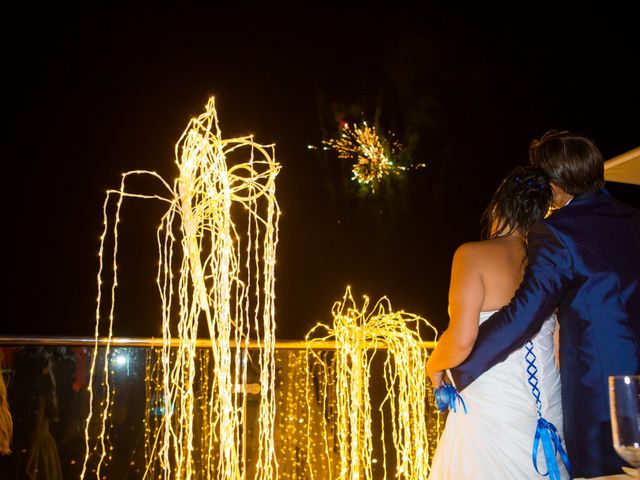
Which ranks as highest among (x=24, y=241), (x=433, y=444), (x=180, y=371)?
(x=24, y=241)

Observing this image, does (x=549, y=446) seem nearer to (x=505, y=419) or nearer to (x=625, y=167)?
(x=505, y=419)

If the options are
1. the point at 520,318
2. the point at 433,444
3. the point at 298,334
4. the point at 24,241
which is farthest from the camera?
the point at 298,334

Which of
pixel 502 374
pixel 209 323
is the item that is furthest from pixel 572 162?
pixel 209 323

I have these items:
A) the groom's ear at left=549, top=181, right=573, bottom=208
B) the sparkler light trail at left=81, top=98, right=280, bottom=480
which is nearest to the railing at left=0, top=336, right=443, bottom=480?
the sparkler light trail at left=81, top=98, right=280, bottom=480

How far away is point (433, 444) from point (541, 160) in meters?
2.22

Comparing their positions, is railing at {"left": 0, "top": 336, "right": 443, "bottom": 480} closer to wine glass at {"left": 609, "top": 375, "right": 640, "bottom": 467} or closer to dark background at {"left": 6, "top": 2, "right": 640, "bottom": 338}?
wine glass at {"left": 609, "top": 375, "right": 640, "bottom": 467}

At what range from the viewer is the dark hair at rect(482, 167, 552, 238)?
206 centimetres

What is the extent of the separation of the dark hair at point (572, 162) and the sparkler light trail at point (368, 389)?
154cm

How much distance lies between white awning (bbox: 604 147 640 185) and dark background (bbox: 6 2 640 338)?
13.8 ft

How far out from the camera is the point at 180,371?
3043 mm

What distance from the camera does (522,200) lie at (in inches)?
82.6

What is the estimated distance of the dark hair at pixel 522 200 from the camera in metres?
2.06

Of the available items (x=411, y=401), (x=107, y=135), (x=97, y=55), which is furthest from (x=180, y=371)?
(x=107, y=135)

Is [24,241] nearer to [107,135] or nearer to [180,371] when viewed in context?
[107,135]
